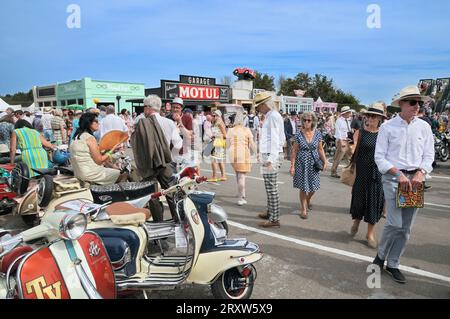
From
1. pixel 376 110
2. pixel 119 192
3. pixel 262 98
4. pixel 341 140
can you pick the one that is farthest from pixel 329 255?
pixel 341 140

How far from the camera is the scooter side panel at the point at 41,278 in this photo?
211 cm

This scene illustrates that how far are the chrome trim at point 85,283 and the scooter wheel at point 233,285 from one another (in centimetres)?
108

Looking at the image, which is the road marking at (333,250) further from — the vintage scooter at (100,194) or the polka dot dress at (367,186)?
the vintage scooter at (100,194)

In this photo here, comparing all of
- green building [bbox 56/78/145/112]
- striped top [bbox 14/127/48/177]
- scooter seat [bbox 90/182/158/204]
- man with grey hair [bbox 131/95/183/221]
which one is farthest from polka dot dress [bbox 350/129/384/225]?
green building [bbox 56/78/145/112]

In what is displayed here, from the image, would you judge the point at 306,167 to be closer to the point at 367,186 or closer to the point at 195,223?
the point at 367,186

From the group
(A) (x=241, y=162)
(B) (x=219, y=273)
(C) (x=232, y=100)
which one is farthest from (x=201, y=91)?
(B) (x=219, y=273)

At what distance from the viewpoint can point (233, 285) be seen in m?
3.07

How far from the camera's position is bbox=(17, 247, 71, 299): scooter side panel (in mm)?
2105

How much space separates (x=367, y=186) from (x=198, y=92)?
27.0 m

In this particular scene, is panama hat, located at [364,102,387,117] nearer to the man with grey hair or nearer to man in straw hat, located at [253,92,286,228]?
man in straw hat, located at [253,92,286,228]

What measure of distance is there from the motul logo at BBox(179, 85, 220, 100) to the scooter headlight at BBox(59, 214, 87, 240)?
89.4 feet

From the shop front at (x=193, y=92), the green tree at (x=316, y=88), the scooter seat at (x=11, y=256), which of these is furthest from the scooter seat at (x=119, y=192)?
the green tree at (x=316, y=88)

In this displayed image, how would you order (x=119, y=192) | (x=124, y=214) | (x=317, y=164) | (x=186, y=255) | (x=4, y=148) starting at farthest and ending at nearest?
1. (x=4, y=148)
2. (x=317, y=164)
3. (x=119, y=192)
4. (x=124, y=214)
5. (x=186, y=255)
